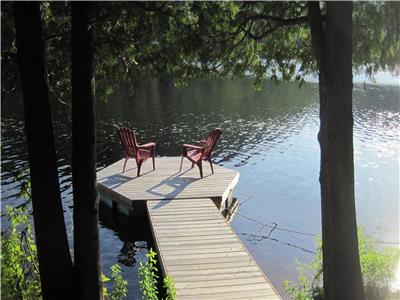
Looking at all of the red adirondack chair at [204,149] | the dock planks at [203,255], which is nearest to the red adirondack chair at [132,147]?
the red adirondack chair at [204,149]

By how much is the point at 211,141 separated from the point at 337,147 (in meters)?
7.28

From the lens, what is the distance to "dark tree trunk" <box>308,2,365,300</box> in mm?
3381

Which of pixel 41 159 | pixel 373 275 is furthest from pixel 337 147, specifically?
pixel 373 275

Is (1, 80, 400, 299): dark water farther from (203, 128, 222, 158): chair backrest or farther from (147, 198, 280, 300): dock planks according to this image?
(203, 128, 222, 158): chair backrest

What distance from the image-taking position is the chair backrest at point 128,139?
35.3 ft

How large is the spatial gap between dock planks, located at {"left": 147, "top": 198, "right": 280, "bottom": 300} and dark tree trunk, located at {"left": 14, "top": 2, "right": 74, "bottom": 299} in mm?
1938

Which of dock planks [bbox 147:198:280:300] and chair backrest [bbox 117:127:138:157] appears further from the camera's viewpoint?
chair backrest [bbox 117:127:138:157]

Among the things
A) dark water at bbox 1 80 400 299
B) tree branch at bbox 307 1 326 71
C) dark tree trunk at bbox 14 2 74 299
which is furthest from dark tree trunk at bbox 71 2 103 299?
tree branch at bbox 307 1 326 71

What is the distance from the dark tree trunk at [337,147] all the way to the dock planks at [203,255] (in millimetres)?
1808

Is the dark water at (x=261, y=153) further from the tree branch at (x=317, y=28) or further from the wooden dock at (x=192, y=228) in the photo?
the tree branch at (x=317, y=28)

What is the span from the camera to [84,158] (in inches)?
149

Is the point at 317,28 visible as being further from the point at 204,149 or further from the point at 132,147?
the point at 132,147

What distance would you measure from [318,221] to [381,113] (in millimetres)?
17068

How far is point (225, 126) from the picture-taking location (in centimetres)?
2322
